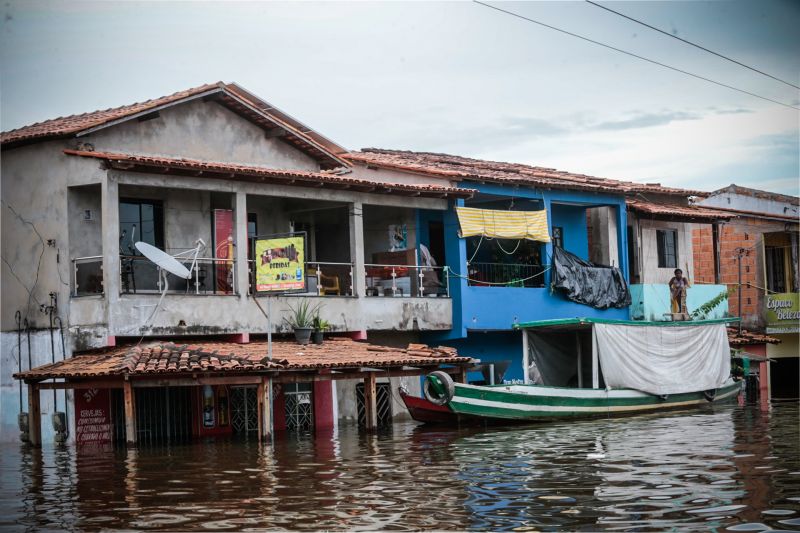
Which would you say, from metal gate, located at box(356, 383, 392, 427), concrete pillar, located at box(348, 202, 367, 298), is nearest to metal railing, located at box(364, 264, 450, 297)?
concrete pillar, located at box(348, 202, 367, 298)

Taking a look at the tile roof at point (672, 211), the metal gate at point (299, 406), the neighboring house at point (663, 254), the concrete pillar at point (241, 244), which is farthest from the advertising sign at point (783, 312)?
the concrete pillar at point (241, 244)

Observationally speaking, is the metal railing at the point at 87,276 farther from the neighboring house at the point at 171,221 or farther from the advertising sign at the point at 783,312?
the advertising sign at the point at 783,312

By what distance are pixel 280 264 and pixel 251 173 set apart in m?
2.51

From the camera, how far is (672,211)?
3641 cm

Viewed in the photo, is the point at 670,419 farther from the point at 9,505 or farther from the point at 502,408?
the point at 9,505

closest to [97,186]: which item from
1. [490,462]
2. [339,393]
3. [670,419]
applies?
[339,393]

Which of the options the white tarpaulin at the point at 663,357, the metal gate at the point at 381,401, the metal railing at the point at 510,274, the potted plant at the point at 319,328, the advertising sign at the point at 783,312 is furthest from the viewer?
the advertising sign at the point at 783,312

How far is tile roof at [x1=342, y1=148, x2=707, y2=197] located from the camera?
1239 inches

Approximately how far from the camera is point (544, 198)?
108ft

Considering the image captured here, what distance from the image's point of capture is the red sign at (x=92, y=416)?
964 inches

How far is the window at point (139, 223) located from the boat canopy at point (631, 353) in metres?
9.02

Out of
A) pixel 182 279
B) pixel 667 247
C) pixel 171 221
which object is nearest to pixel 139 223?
pixel 171 221

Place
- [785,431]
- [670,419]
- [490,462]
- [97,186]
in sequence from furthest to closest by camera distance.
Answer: [670,419], [97,186], [785,431], [490,462]

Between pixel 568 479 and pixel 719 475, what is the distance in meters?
1.93
